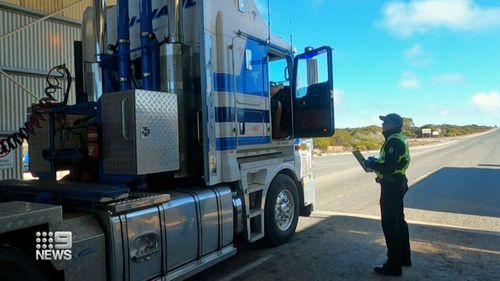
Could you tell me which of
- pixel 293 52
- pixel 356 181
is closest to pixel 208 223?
pixel 293 52

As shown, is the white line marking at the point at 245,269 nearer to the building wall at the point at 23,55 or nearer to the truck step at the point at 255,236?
the truck step at the point at 255,236

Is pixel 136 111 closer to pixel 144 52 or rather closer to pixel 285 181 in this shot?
pixel 144 52

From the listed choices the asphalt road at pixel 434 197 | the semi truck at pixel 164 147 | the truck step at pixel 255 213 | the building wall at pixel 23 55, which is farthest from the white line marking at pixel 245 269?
the building wall at pixel 23 55

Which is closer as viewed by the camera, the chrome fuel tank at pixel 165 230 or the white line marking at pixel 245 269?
the chrome fuel tank at pixel 165 230

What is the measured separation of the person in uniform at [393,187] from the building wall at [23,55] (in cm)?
815

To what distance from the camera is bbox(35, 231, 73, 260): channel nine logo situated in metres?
3.01

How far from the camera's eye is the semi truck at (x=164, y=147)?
3.46 metres

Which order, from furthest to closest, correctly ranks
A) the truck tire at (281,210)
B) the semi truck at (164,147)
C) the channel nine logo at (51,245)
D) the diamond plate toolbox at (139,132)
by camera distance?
the truck tire at (281,210) < the diamond plate toolbox at (139,132) < the semi truck at (164,147) < the channel nine logo at (51,245)

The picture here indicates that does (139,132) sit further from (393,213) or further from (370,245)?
(370,245)

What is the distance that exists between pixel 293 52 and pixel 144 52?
2606 millimetres

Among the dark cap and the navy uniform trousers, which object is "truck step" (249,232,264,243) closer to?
the navy uniform trousers

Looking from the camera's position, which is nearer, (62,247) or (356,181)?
(62,247)

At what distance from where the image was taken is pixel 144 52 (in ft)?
16.3

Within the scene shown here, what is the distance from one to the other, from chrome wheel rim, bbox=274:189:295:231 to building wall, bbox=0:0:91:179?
6.65 meters
